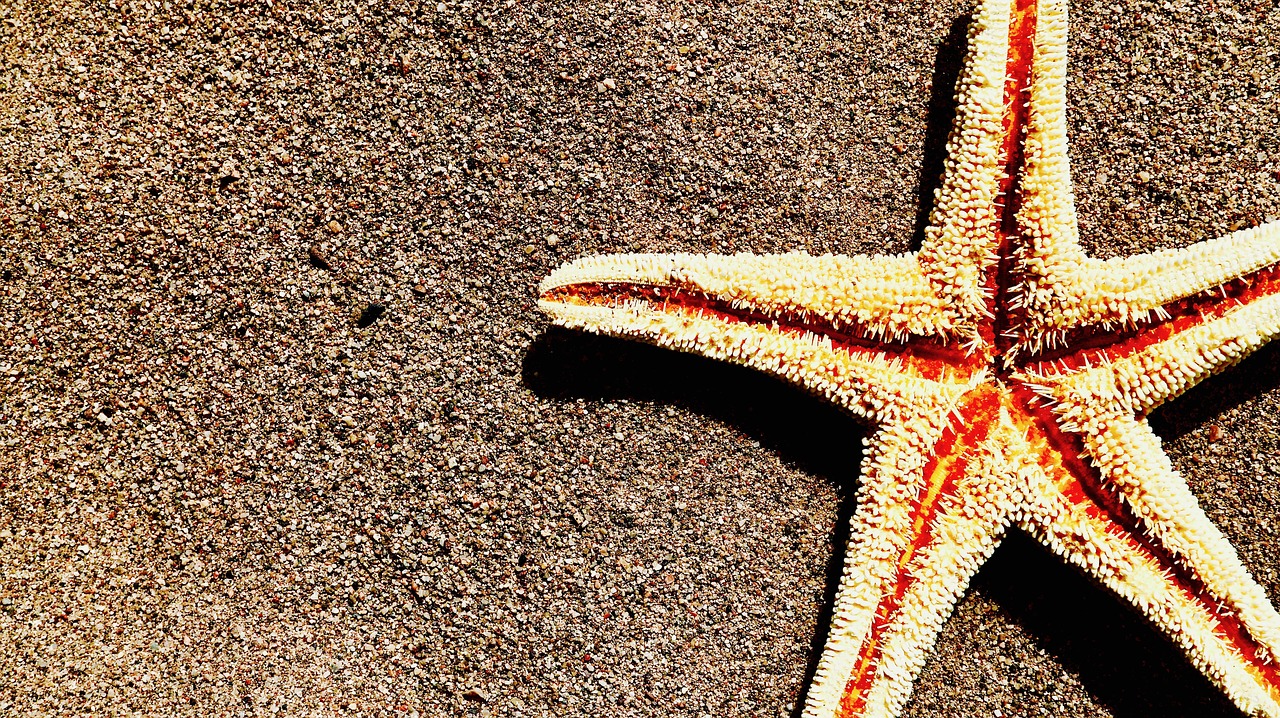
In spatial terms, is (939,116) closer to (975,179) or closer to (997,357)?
(975,179)

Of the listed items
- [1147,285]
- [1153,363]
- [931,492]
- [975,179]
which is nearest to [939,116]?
[975,179]

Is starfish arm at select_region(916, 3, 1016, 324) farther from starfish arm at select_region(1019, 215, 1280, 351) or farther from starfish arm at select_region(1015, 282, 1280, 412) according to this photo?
starfish arm at select_region(1015, 282, 1280, 412)

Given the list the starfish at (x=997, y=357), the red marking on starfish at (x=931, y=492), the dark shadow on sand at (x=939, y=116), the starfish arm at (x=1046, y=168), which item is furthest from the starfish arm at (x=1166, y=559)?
the dark shadow on sand at (x=939, y=116)

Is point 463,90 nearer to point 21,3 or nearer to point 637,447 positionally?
point 637,447

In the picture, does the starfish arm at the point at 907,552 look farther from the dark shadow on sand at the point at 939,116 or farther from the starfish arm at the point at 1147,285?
the dark shadow on sand at the point at 939,116

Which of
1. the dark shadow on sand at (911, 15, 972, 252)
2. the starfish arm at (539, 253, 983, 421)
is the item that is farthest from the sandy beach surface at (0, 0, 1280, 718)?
the starfish arm at (539, 253, 983, 421)

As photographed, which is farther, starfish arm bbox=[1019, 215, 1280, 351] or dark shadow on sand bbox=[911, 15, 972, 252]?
dark shadow on sand bbox=[911, 15, 972, 252]

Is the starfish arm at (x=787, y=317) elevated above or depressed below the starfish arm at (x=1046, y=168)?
below
